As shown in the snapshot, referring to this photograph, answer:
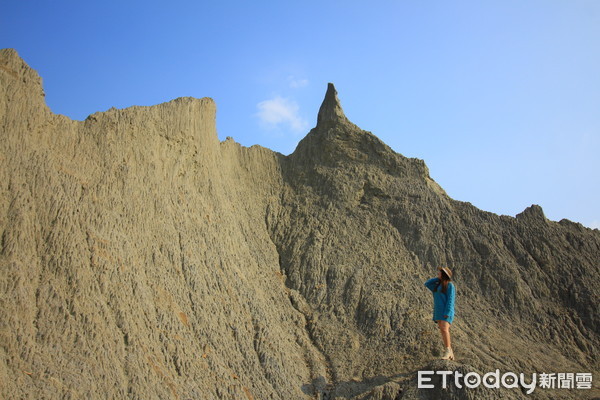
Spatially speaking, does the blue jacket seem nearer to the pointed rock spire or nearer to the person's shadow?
the person's shadow

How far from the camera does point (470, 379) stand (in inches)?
489

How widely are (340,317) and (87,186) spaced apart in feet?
25.0

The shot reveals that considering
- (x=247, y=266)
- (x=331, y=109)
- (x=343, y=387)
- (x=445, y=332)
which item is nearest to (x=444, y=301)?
(x=445, y=332)

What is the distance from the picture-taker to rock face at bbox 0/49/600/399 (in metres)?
11.0

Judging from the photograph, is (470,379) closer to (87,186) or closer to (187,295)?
(187,295)

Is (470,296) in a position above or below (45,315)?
above

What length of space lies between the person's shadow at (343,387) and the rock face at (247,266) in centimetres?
5

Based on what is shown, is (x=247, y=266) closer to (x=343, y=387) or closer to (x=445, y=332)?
(x=343, y=387)

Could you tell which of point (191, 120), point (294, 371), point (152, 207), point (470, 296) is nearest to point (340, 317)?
point (294, 371)

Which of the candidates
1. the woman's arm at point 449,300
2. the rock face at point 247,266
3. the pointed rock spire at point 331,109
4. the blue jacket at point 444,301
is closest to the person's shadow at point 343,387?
the rock face at point 247,266

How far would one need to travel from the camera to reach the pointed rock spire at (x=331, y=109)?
22.0 m

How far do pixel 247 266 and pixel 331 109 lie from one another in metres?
7.91

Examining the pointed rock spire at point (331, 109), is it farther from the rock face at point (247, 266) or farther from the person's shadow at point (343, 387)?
the person's shadow at point (343, 387)

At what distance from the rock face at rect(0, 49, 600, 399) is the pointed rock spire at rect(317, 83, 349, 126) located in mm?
83
